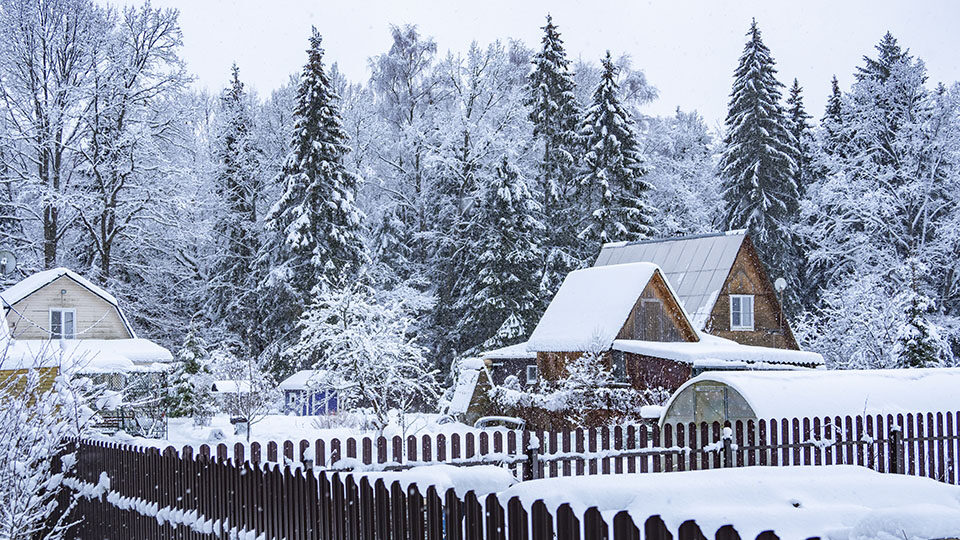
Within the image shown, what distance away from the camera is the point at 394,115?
46969 millimetres

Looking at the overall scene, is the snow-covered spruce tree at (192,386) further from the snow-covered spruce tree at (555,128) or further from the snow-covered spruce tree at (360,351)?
the snow-covered spruce tree at (555,128)

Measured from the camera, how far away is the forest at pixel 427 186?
1369 inches

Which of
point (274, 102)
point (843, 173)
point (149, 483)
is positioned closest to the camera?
point (149, 483)

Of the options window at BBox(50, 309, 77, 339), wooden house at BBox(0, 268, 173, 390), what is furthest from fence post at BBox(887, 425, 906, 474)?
window at BBox(50, 309, 77, 339)

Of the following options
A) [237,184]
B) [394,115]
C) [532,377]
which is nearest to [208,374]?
[532,377]

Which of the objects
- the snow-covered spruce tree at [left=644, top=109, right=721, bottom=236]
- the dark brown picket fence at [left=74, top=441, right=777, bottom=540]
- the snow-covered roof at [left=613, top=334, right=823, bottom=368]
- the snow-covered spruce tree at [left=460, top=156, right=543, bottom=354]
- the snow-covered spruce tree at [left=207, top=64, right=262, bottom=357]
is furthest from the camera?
the snow-covered spruce tree at [left=644, top=109, right=721, bottom=236]

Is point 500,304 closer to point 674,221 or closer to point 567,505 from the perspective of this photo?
point 674,221

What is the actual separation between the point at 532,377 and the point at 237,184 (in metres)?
20.0

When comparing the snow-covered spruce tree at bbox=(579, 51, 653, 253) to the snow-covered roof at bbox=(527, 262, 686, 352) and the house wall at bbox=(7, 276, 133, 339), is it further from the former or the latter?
the house wall at bbox=(7, 276, 133, 339)

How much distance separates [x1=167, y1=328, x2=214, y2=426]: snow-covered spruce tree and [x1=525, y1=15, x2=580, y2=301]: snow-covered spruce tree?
60.6 feet

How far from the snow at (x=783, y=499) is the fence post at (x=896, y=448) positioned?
4.92 m

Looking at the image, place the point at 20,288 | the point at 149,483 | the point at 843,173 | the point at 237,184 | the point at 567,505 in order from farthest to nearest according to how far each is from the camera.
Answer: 1. the point at 237,184
2. the point at 843,173
3. the point at 20,288
4. the point at 149,483
5. the point at 567,505

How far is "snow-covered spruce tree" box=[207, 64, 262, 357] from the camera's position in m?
41.5

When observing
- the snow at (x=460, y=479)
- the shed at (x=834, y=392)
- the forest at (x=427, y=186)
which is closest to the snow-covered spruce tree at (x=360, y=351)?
the forest at (x=427, y=186)
